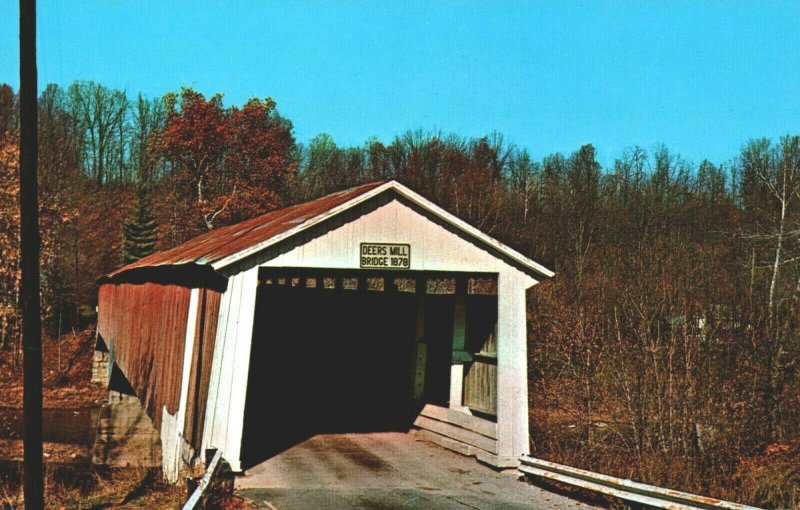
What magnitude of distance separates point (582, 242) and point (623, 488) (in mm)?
33433

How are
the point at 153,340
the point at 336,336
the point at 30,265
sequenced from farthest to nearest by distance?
1. the point at 336,336
2. the point at 153,340
3. the point at 30,265

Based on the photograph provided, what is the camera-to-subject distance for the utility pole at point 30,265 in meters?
8.94

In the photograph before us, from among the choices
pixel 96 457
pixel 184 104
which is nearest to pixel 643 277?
pixel 96 457

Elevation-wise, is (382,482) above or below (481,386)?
below

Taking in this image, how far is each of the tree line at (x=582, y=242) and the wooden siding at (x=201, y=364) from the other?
3371 millimetres

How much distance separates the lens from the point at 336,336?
714 inches

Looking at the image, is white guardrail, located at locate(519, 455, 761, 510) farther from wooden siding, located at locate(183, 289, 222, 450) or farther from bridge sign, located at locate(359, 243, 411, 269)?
wooden siding, located at locate(183, 289, 222, 450)

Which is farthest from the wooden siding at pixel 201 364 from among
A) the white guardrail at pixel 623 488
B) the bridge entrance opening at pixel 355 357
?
the white guardrail at pixel 623 488

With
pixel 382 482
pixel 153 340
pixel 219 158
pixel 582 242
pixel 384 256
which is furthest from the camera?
pixel 219 158

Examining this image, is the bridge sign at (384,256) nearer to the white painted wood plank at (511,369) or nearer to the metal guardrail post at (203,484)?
the white painted wood plank at (511,369)

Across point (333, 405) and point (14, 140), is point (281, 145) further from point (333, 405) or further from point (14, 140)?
point (333, 405)

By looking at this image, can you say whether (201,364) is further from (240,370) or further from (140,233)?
(140,233)

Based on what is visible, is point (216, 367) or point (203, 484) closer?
point (203, 484)

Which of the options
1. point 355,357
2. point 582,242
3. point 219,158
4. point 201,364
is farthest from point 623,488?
point 219,158
